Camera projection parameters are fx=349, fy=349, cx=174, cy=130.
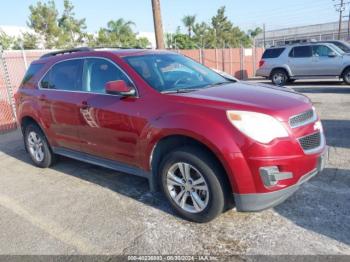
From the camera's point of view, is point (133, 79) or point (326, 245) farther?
point (133, 79)

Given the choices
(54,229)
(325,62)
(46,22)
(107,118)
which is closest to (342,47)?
(325,62)

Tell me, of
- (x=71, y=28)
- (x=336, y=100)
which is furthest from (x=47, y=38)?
(x=336, y=100)

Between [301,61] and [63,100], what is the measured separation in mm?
12397

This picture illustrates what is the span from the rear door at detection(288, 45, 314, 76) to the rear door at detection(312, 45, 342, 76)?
0.66ft

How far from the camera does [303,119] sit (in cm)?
342

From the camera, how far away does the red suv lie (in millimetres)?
3141

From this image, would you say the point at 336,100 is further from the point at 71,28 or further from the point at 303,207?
the point at 71,28

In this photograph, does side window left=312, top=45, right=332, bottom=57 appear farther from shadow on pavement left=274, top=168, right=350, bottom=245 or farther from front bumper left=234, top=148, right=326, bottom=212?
front bumper left=234, top=148, right=326, bottom=212

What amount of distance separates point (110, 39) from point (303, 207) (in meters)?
38.2

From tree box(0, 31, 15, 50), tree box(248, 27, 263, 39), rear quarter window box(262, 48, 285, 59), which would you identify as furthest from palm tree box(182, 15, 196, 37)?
rear quarter window box(262, 48, 285, 59)

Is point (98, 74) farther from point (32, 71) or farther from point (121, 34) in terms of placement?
point (121, 34)

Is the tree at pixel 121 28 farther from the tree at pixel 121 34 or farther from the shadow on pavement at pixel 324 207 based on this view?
the shadow on pavement at pixel 324 207

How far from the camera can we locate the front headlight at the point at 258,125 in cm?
309

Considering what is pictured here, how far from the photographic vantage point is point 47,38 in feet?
105
